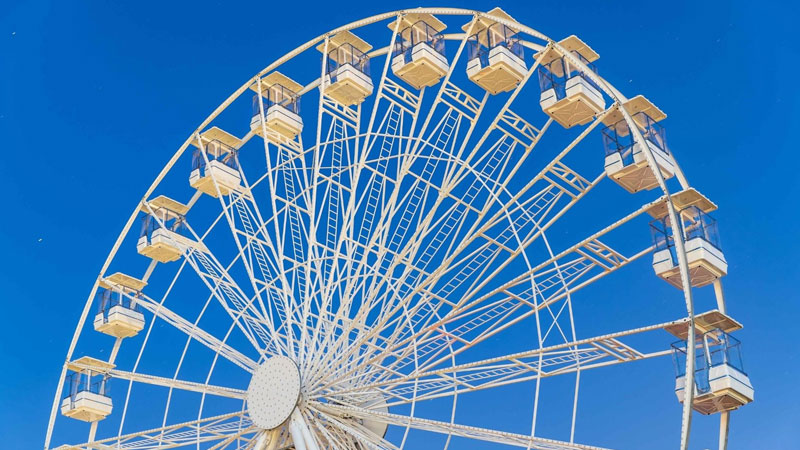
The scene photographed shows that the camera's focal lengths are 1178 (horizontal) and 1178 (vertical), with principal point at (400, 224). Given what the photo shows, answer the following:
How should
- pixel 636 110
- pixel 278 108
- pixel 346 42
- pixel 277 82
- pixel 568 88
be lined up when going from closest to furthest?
1. pixel 636 110
2. pixel 568 88
3. pixel 346 42
4. pixel 278 108
5. pixel 277 82

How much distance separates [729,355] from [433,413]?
25.2 metres

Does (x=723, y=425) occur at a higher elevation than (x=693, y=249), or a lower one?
lower

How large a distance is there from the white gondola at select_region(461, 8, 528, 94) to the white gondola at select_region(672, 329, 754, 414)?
5.85 meters

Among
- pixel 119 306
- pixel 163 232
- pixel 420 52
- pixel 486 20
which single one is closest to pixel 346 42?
pixel 420 52

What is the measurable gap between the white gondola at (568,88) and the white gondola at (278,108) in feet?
19.0

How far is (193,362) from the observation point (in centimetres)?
4197

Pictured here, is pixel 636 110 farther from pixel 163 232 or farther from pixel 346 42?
pixel 163 232

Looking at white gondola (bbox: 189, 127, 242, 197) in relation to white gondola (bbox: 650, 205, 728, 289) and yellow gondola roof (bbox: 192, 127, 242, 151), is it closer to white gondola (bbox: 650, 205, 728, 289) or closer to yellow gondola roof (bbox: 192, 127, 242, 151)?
yellow gondola roof (bbox: 192, 127, 242, 151)

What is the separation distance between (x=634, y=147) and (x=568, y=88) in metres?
1.54

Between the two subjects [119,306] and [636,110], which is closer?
[636,110]

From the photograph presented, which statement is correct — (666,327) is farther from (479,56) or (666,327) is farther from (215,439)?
(215,439)

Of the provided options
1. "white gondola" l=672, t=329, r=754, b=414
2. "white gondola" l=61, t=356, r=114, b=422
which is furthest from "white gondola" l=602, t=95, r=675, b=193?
"white gondola" l=61, t=356, r=114, b=422

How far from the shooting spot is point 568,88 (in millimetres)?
19609

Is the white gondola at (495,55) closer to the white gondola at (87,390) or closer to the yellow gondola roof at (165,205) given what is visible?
the yellow gondola roof at (165,205)
